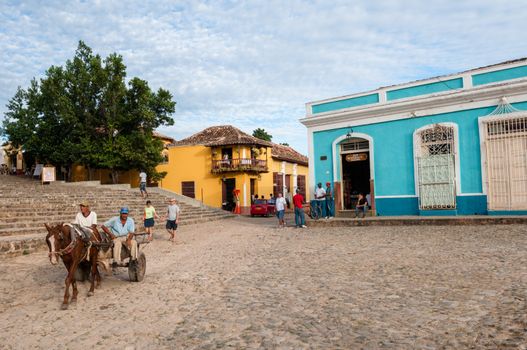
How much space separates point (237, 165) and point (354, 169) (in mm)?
12498

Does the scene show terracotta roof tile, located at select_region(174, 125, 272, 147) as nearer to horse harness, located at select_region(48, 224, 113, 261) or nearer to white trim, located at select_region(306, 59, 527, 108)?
white trim, located at select_region(306, 59, 527, 108)

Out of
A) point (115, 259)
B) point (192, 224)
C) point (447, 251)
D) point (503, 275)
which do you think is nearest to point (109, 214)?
point (192, 224)

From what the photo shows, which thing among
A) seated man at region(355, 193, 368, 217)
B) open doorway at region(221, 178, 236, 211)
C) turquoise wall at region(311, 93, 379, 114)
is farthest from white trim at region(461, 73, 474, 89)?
open doorway at region(221, 178, 236, 211)

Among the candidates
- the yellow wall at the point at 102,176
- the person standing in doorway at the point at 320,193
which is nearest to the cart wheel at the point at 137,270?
the person standing in doorway at the point at 320,193

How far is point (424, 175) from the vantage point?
14.2 m

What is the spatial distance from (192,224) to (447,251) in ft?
43.5

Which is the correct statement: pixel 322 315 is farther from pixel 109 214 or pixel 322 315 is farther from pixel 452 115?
pixel 109 214

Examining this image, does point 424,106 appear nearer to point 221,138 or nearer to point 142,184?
point 142,184

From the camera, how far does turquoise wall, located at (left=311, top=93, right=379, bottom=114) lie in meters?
15.5

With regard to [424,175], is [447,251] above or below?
below

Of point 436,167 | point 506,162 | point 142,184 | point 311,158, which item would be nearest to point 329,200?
point 311,158

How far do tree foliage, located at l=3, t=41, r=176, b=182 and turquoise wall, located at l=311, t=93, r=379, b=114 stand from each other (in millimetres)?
12561

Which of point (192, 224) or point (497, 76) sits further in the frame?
point (192, 224)

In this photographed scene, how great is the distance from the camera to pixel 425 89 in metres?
14.4
